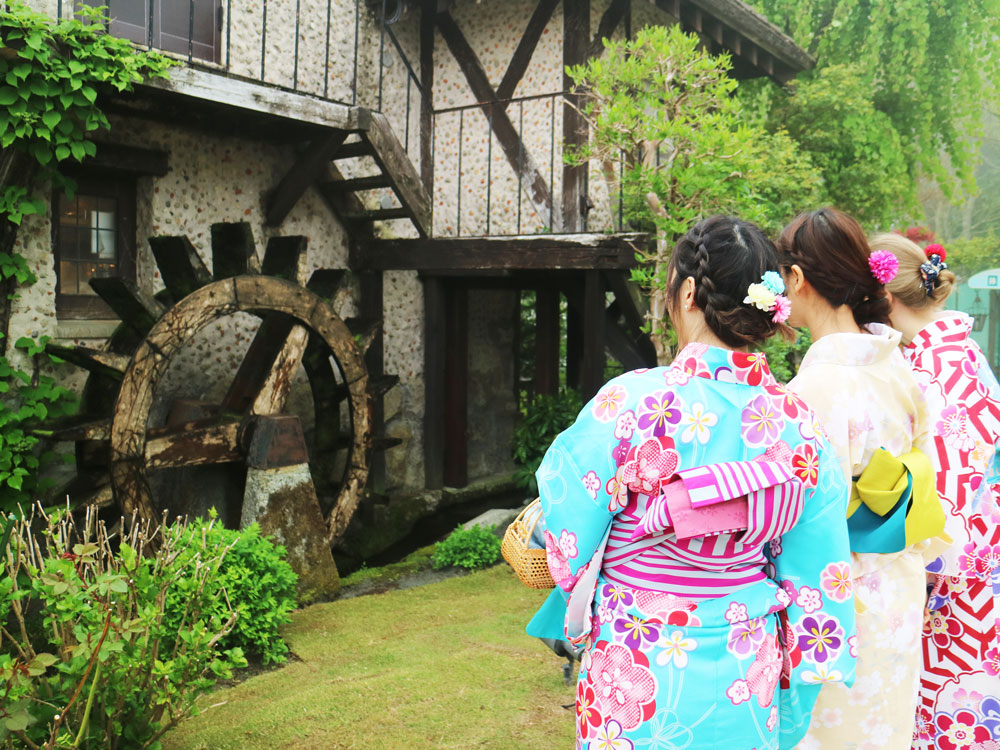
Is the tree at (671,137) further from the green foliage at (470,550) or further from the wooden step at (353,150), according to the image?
the green foliage at (470,550)

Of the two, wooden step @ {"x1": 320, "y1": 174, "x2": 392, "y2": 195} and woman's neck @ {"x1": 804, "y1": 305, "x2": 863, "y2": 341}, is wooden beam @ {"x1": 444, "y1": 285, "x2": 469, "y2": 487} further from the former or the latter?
woman's neck @ {"x1": 804, "y1": 305, "x2": 863, "y2": 341}

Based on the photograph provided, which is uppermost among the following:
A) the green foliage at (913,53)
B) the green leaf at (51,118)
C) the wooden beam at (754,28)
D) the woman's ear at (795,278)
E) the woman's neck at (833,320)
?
the green foliage at (913,53)

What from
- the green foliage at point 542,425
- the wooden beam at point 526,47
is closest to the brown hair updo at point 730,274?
the green foliage at point 542,425

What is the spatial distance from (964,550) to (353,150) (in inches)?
219

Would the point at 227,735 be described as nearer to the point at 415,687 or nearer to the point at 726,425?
the point at 415,687

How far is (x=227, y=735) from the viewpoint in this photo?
3514 mm

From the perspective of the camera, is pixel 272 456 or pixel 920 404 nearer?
pixel 920 404

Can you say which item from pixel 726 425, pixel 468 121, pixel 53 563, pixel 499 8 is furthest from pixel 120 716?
pixel 499 8

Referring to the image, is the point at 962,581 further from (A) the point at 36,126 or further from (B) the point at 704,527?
(A) the point at 36,126

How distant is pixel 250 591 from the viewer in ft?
15.1

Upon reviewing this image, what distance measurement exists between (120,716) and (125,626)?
0.54m

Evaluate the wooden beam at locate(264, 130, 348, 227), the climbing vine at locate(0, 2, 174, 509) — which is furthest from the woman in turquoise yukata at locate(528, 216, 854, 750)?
the wooden beam at locate(264, 130, 348, 227)

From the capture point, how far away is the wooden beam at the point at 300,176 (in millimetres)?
6664

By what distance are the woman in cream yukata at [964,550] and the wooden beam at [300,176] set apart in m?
4.77
